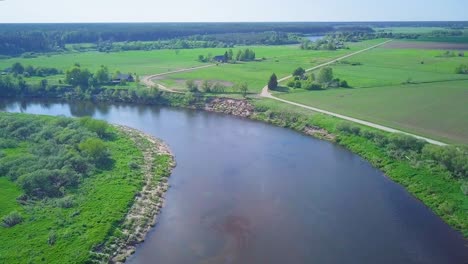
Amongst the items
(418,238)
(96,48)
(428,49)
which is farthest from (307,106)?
(96,48)

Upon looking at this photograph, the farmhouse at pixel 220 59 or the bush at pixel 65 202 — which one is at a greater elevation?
the farmhouse at pixel 220 59

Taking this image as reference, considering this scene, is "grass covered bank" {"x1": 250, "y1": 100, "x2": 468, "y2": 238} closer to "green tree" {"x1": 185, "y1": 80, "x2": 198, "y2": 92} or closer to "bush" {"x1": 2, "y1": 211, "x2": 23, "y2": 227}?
"green tree" {"x1": 185, "y1": 80, "x2": 198, "y2": 92}

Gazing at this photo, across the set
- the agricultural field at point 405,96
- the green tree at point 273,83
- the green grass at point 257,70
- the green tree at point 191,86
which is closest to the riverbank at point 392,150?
the agricultural field at point 405,96

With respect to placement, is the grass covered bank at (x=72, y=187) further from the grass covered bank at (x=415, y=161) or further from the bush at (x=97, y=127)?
the grass covered bank at (x=415, y=161)

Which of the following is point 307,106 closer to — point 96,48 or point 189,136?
point 189,136

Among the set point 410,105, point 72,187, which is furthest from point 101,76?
point 410,105

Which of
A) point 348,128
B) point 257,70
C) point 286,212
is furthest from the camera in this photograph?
point 257,70

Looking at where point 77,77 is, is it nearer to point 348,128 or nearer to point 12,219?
point 12,219
